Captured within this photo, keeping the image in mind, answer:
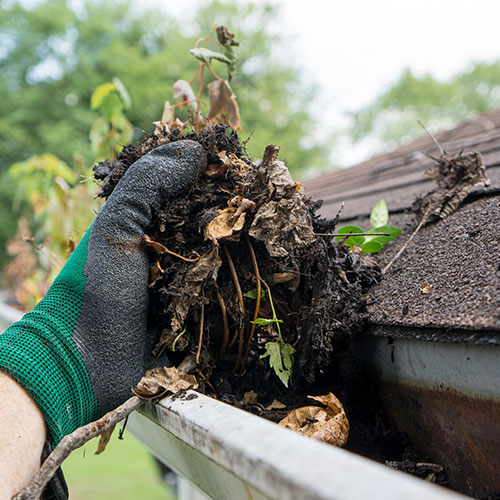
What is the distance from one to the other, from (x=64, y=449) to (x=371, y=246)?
773mm

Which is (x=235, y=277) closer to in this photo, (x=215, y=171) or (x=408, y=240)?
(x=215, y=171)

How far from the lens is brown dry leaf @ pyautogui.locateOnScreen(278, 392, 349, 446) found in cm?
76

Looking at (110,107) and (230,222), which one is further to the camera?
(110,107)

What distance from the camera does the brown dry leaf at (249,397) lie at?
0.88m

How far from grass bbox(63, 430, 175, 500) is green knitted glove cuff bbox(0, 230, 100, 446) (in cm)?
445

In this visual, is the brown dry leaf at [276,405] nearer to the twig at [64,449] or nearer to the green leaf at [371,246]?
the twig at [64,449]

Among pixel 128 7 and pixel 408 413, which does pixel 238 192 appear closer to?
pixel 408 413

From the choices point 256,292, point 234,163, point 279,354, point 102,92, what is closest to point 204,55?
point 234,163

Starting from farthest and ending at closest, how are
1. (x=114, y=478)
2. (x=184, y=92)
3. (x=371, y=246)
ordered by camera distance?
(x=114, y=478) < (x=184, y=92) < (x=371, y=246)

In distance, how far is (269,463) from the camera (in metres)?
0.47

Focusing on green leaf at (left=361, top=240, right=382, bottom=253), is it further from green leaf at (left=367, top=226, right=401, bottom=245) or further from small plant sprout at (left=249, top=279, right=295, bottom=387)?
small plant sprout at (left=249, top=279, right=295, bottom=387)

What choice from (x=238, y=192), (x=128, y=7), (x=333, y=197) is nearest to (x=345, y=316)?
(x=238, y=192)

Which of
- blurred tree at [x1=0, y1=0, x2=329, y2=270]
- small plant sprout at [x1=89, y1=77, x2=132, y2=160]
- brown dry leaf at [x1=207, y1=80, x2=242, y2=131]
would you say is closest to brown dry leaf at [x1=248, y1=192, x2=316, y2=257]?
brown dry leaf at [x1=207, y1=80, x2=242, y2=131]

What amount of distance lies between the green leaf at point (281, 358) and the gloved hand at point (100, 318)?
0.26 m
